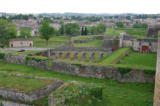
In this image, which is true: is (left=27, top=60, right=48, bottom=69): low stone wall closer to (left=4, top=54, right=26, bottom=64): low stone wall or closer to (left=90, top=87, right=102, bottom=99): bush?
(left=4, top=54, right=26, bottom=64): low stone wall

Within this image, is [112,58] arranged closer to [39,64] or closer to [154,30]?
[39,64]

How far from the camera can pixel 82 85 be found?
43.4 ft

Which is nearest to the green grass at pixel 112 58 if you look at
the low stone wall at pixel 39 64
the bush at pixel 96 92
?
the low stone wall at pixel 39 64

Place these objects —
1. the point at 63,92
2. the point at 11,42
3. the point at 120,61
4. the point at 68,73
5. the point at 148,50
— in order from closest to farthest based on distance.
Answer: the point at 63,92, the point at 68,73, the point at 120,61, the point at 148,50, the point at 11,42

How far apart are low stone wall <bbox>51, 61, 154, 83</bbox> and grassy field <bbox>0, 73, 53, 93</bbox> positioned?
4.47m

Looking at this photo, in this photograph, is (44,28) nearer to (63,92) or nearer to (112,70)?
(112,70)


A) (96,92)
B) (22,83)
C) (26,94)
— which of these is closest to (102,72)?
(96,92)

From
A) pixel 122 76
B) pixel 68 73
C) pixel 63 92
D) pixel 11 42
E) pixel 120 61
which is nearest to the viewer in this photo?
pixel 63 92

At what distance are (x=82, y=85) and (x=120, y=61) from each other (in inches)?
362

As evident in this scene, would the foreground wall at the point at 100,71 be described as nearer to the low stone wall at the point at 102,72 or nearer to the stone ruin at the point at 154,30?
the low stone wall at the point at 102,72

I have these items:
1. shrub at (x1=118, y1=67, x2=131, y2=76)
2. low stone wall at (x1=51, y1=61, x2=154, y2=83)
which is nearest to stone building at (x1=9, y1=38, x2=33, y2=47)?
low stone wall at (x1=51, y1=61, x2=154, y2=83)

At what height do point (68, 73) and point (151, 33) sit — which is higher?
point (151, 33)

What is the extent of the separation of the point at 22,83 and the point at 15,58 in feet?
34.6

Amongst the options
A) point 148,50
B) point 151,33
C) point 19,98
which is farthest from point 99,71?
point 151,33
